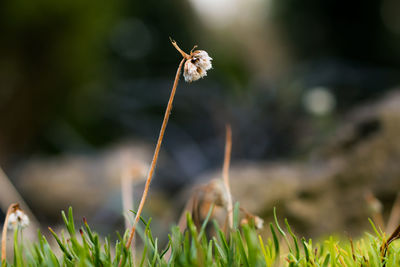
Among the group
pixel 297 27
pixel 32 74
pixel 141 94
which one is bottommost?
pixel 32 74

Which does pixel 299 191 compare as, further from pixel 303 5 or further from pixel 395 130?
pixel 303 5

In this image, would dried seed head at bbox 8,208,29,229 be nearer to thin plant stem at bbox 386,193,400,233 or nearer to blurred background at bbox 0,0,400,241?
blurred background at bbox 0,0,400,241

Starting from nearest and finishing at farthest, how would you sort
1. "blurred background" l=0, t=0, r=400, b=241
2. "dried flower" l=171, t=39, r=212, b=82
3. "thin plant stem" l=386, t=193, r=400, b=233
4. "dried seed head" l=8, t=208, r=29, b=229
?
"dried flower" l=171, t=39, r=212, b=82
"dried seed head" l=8, t=208, r=29, b=229
"thin plant stem" l=386, t=193, r=400, b=233
"blurred background" l=0, t=0, r=400, b=241

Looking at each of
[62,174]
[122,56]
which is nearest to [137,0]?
[122,56]

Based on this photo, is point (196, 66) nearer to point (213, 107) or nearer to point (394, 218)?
point (394, 218)

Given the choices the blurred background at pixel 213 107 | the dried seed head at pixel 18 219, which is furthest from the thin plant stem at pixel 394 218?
the dried seed head at pixel 18 219

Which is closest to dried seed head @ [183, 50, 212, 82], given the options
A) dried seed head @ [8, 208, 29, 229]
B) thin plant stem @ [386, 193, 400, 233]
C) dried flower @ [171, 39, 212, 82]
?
dried flower @ [171, 39, 212, 82]

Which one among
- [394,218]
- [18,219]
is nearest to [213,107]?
[394,218]
